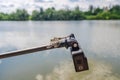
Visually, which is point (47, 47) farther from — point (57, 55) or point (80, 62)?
point (57, 55)

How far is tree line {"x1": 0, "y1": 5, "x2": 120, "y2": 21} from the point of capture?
7.16 meters

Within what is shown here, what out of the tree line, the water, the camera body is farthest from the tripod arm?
the tree line

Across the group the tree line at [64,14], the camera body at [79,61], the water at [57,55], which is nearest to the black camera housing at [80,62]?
the camera body at [79,61]

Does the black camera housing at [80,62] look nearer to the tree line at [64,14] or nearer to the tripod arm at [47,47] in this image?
the tripod arm at [47,47]

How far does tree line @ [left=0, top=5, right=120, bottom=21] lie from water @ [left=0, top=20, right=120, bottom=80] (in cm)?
56

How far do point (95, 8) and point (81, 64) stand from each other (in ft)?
22.4

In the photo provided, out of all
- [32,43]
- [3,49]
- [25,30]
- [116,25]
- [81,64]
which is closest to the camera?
[81,64]

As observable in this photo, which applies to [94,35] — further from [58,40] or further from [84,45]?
[58,40]

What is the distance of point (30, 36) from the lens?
5.71m

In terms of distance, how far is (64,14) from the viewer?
725 cm

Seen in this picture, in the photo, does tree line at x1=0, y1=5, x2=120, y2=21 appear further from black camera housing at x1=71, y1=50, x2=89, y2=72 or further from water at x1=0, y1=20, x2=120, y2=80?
black camera housing at x1=71, y1=50, x2=89, y2=72

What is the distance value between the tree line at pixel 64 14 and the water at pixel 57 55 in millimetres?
562

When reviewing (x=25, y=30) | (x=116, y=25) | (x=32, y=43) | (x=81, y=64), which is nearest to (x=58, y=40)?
(x=81, y=64)

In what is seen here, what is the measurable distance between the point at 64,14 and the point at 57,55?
2789mm
